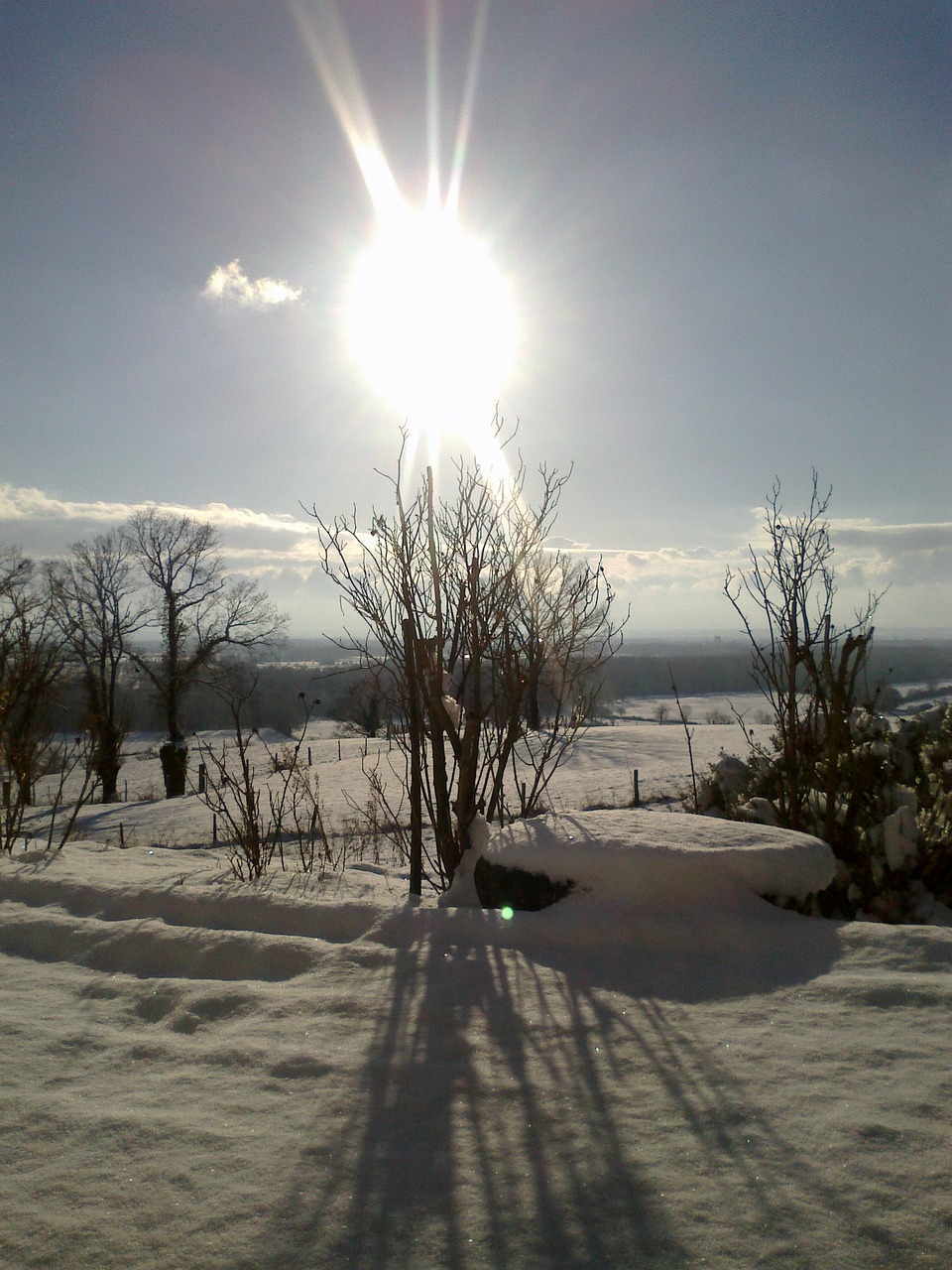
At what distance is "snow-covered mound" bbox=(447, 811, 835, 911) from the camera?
364cm

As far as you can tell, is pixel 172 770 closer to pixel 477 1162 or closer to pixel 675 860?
pixel 675 860

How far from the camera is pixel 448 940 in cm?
351

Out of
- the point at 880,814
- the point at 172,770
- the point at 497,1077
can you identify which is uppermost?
the point at 880,814

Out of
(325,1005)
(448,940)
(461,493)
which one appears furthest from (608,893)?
(461,493)

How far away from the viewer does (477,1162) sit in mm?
1911

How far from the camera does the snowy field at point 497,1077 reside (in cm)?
168

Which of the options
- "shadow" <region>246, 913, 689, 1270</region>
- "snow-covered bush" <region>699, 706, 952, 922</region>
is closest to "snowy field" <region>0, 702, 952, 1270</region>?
"shadow" <region>246, 913, 689, 1270</region>

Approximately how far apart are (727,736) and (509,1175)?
79.8ft

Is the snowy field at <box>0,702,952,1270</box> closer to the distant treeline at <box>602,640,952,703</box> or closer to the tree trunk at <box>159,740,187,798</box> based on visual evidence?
the tree trunk at <box>159,740,187,798</box>

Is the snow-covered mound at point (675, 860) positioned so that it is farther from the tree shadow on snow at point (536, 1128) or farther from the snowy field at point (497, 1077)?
the tree shadow on snow at point (536, 1128)

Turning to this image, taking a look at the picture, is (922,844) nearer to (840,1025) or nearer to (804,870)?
(804,870)

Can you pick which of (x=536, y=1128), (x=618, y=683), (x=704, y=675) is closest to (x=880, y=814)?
(x=536, y=1128)

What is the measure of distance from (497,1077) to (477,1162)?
415mm

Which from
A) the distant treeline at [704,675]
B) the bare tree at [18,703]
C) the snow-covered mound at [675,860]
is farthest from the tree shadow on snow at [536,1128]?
the distant treeline at [704,675]
